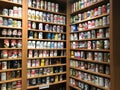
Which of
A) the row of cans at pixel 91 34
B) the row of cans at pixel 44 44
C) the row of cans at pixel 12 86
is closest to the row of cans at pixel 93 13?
the row of cans at pixel 91 34

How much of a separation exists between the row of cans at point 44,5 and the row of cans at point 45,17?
107 millimetres

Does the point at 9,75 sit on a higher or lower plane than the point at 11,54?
lower

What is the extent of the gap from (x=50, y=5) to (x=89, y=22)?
880 millimetres

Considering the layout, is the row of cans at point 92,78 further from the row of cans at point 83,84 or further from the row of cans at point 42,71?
the row of cans at point 42,71

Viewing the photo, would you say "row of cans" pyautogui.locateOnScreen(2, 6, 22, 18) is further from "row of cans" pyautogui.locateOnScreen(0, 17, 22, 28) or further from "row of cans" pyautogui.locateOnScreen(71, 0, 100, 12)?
"row of cans" pyautogui.locateOnScreen(71, 0, 100, 12)

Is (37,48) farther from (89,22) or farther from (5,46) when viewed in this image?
(89,22)

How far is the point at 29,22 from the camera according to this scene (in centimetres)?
258

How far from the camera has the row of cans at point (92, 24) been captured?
214 cm

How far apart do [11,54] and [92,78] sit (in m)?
1.43

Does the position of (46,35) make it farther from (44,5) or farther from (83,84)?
(83,84)

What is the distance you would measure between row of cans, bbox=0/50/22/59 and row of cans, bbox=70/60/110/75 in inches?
42.6

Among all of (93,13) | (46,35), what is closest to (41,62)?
(46,35)

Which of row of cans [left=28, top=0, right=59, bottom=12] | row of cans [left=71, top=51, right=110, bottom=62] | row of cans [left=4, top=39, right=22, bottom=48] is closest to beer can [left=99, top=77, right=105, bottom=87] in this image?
row of cans [left=71, top=51, right=110, bottom=62]

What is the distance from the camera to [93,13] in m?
2.43
